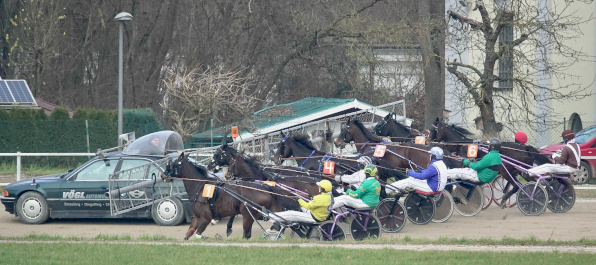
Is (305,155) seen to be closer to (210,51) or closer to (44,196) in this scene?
(44,196)

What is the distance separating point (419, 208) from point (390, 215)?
3.07 feet

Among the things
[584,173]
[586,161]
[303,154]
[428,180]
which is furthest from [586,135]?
[303,154]

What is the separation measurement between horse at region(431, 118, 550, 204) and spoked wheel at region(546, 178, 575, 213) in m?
0.54

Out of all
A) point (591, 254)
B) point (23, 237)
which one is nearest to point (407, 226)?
point (591, 254)

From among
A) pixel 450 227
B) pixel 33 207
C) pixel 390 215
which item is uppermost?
pixel 33 207

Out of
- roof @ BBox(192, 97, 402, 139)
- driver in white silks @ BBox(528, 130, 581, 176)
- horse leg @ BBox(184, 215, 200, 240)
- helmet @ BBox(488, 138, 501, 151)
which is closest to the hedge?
roof @ BBox(192, 97, 402, 139)

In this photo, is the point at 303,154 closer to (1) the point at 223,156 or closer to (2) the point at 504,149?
(1) the point at 223,156

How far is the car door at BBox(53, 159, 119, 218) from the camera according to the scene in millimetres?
12250

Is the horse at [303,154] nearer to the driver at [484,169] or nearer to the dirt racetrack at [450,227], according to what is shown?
the dirt racetrack at [450,227]

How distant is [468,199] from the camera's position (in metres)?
13.3

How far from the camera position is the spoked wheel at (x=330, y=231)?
33.1 ft

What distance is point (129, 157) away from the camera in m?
12.5

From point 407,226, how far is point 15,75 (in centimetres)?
2340

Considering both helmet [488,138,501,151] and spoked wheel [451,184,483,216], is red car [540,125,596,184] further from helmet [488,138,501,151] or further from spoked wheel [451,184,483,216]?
helmet [488,138,501,151]
